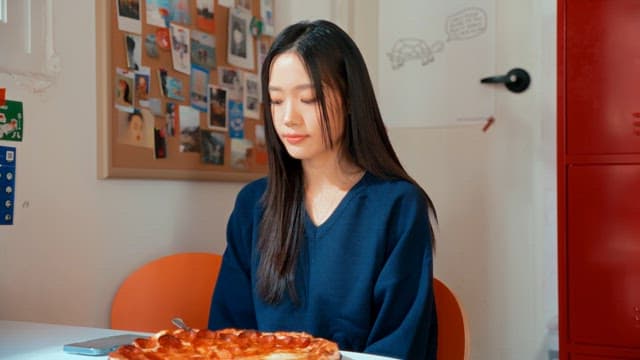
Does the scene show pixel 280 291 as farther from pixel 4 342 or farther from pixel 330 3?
pixel 330 3

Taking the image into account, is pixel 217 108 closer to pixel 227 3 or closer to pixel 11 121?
pixel 227 3

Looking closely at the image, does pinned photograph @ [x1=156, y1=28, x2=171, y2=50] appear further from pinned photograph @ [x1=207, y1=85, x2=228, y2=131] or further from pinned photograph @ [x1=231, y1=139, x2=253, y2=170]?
pinned photograph @ [x1=231, y1=139, x2=253, y2=170]

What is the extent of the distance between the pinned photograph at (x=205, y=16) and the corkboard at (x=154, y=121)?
13mm

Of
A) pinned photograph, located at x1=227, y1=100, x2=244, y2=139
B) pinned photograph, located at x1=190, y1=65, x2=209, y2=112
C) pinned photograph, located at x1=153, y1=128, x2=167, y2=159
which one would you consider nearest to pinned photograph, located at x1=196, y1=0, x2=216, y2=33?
pinned photograph, located at x1=190, y1=65, x2=209, y2=112

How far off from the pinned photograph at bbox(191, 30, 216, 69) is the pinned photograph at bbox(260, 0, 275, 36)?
0.87 feet

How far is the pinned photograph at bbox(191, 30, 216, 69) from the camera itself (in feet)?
6.31

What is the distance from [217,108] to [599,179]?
982 mm

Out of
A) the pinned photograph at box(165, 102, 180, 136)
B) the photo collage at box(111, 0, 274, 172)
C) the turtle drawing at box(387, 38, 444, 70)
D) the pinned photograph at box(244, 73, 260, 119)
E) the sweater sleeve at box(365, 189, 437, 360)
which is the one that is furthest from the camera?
the turtle drawing at box(387, 38, 444, 70)

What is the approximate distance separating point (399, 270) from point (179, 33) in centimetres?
85

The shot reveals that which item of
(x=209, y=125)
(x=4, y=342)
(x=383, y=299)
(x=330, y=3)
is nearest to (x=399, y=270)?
(x=383, y=299)

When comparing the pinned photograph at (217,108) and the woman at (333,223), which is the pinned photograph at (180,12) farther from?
the woman at (333,223)

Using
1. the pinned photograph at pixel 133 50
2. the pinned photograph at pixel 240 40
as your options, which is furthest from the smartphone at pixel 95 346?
the pinned photograph at pixel 240 40

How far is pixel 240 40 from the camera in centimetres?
211

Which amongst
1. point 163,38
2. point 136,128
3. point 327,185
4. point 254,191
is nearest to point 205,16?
point 163,38
